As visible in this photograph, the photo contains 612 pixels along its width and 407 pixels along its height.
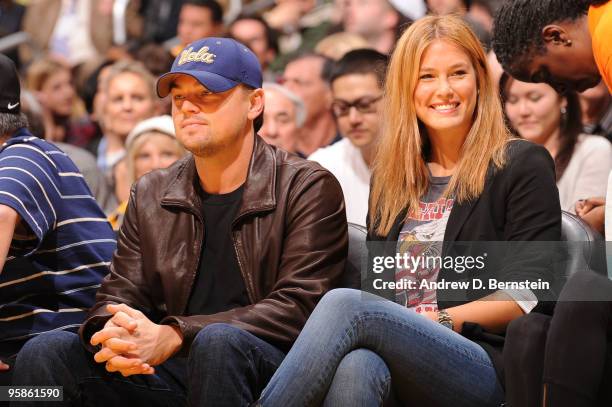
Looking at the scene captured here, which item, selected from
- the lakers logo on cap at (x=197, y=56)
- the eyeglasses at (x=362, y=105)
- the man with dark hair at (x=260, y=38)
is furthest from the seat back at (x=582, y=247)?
the man with dark hair at (x=260, y=38)

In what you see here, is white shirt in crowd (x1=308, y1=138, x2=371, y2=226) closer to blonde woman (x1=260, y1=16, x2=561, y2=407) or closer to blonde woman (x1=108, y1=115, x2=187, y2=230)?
blonde woman (x1=108, y1=115, x2=187, y2=230)

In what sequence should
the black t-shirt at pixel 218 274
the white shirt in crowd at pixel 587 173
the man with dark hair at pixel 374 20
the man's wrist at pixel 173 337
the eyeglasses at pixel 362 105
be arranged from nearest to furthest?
the man's wrist at pixel 173 337, the black t-shirt at pixel 218 274, the white shirt in crowd at pixel 587 173, the eyeglasses at pixel 362 105, the man with dark hair at pixel 374 20

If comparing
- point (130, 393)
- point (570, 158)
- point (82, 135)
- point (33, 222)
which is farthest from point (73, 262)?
point (82, 135)

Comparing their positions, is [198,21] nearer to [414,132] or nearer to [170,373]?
[414,132]

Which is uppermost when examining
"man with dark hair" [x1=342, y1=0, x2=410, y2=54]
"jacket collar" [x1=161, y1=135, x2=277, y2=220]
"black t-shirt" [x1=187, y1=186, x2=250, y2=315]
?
"man with dark hair" [x1=342, y1=0, x2=410, y2=54]

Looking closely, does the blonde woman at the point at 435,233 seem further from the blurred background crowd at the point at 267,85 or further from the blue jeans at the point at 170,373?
the blurred background crowd at the point at 267,85

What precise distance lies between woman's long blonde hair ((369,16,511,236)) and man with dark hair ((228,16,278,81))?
279cm

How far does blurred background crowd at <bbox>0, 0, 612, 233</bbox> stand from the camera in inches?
171

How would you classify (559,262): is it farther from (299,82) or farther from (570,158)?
(299,82)

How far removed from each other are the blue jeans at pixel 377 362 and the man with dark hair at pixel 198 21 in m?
3.83

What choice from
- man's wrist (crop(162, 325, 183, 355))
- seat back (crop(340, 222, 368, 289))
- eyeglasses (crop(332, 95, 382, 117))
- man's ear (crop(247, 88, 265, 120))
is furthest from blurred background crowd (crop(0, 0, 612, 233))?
man's wrist (crop(162, 325, 183, 355))

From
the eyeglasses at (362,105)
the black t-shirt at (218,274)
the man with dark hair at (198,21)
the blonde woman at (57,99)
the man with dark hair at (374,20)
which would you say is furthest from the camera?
the blonde woman at (57,99)

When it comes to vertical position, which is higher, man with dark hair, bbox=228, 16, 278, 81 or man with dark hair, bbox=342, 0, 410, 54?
man with dark hair, bbox=342, 0, 410, 54

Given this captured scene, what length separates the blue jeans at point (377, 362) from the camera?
8.40ft
